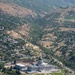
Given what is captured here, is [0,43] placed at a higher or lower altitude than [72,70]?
higher

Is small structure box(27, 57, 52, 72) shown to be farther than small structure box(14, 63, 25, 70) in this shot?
No

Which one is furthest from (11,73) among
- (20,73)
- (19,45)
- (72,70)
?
(19,45)

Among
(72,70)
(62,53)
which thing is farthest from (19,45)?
(72,70)

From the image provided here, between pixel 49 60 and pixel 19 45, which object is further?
pixel 19 45

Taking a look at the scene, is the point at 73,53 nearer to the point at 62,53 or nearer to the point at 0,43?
the point at 62,53

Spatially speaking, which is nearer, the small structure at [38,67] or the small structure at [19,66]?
the small structure at [38,67]

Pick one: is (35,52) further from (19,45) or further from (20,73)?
(20,73)

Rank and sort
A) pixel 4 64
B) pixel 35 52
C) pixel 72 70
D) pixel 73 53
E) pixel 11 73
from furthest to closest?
pixel 73 53 < pixel 35 52 < pixel 72 70 < pixel 4 64 < pixel 11 73

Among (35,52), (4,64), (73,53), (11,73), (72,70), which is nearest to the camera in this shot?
(11,73)

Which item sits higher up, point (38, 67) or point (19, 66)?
point (19, 66)

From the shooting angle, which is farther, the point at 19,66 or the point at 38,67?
the point at 38,67
